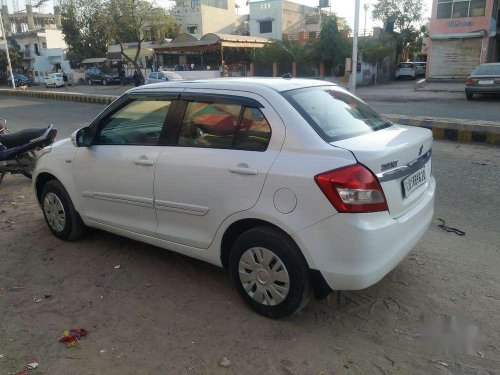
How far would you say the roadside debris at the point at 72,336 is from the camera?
9.34 feet

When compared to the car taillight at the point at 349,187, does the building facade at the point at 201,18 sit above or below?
above

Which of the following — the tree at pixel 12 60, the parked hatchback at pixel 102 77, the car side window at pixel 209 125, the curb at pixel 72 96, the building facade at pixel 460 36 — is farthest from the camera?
the tree at pixel 12 60

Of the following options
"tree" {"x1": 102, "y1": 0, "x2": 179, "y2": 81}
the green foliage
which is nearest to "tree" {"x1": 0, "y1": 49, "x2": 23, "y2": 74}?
"tree" {"x1": 102, "y1": 0, "x2": 179, "y2": 81}

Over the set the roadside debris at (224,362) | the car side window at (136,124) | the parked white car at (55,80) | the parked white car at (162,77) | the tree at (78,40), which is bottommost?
the parked white car at (55,80)

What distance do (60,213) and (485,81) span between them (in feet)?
58.2

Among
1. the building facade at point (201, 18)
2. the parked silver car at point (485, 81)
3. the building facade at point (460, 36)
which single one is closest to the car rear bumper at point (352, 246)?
the parked silver car at point (485, 81)

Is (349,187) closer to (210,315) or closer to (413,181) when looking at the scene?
(413,181)

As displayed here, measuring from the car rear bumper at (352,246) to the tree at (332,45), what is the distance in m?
31.3

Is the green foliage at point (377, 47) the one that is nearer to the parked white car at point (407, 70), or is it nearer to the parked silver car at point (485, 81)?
the parked white car at point (407, 70)

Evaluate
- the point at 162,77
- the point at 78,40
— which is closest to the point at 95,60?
the point at 78,40

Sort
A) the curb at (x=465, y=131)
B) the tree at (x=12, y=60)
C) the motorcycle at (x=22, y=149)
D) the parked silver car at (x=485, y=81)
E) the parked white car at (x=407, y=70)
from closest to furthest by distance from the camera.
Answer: the motorcycle at (x=22, y=149)
the curb at (x=465, y=131)
the parked silver car at (x=485, y=81)
the parked white car at (x=407, y=70)
the tree at (x=12, y=60)

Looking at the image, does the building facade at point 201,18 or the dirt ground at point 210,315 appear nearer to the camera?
the dirt ground at point 210,315

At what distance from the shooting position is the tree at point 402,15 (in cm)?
4069

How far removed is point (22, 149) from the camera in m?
6.51
